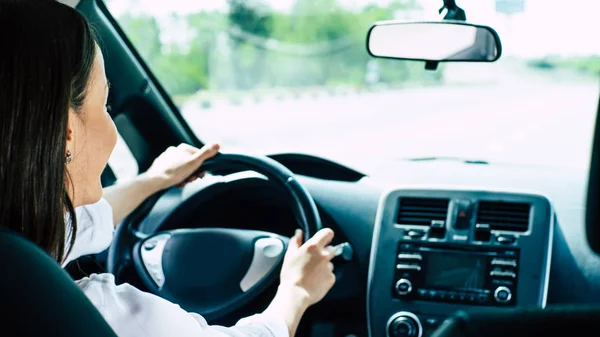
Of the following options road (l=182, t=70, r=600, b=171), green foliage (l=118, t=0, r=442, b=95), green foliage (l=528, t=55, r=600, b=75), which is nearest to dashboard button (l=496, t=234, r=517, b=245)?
road (l=182, t=70, r=600, b=171)

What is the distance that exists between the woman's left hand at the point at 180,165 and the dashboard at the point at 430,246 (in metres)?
0.30

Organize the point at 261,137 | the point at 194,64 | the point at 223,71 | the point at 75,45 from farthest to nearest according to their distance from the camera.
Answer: the point at 223,71, the point at 194,64, the point at 261,137, the point at 75,45

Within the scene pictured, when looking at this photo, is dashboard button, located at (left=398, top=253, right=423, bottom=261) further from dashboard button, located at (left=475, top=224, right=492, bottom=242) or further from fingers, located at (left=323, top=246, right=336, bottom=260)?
fingers, located at (left=323, top=246, right=336, bottom=260)

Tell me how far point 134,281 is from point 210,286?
0.33 metres

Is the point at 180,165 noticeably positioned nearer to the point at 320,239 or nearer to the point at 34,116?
the point at 320,239

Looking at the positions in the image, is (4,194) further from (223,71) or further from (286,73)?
(286,73)

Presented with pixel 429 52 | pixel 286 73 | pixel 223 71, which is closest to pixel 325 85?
Result: pixel 286 73

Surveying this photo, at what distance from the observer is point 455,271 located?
2.97 meters

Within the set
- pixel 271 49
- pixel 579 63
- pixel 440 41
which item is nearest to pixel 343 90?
pixel 271 49

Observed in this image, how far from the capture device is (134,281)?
308 centimetres

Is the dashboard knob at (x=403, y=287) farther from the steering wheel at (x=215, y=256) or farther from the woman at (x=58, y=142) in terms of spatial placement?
the woman at (x=58, y=142)

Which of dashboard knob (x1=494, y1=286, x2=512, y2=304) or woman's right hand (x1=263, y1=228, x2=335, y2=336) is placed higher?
woman's right hand (x1=263, y1=228, x2=335, y2=336)

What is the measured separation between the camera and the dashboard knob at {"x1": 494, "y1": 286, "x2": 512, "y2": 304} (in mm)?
2867

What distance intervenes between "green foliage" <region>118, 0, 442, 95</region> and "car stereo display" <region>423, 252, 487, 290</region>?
77.3 feet
